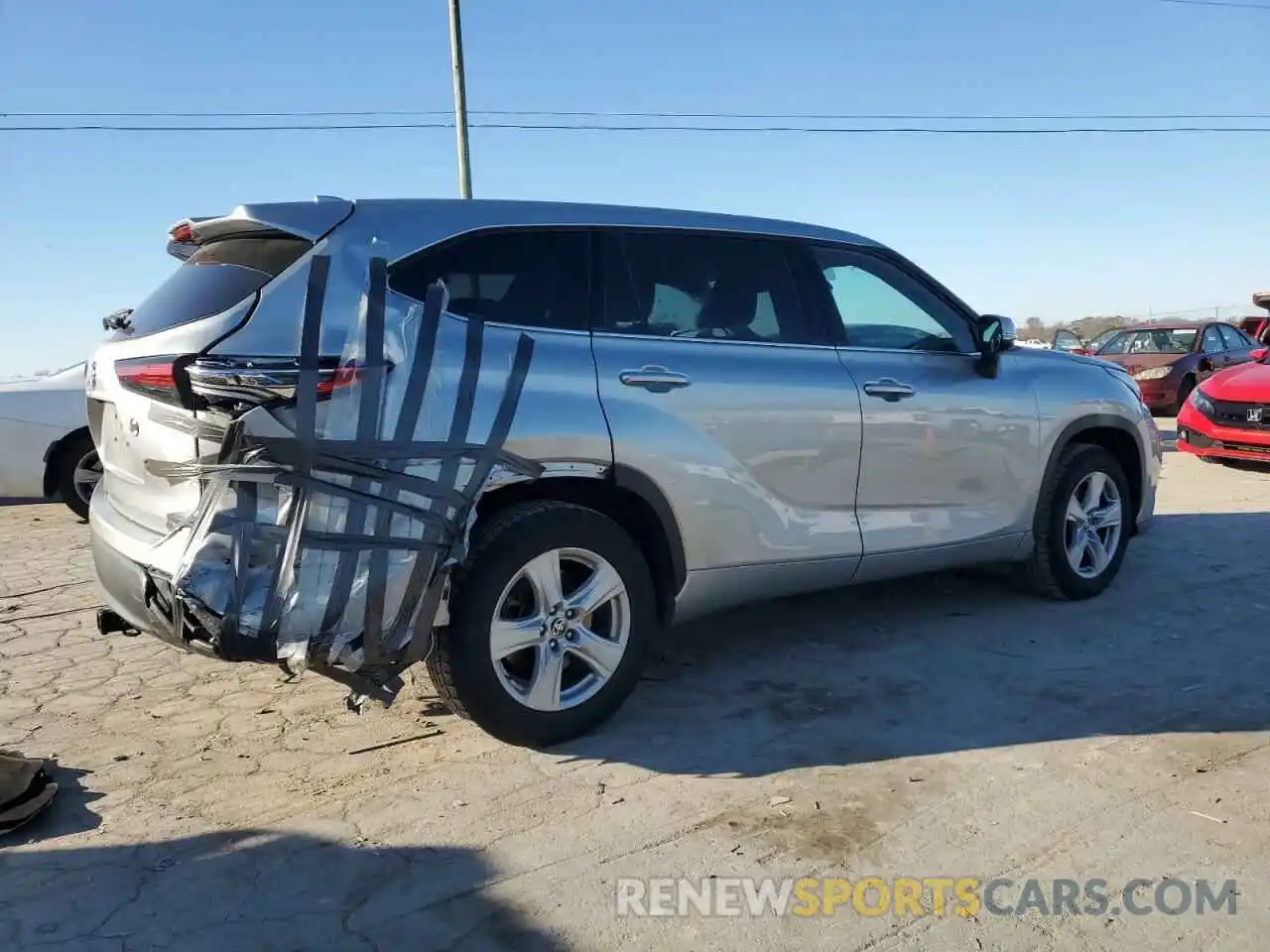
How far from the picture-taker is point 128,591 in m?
3.19

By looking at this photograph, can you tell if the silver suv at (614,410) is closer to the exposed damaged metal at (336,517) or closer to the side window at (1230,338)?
the exposed damaged metal at (336,517)

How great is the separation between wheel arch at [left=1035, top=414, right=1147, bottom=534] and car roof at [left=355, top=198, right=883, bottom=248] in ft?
4.57

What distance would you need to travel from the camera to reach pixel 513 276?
3533mm

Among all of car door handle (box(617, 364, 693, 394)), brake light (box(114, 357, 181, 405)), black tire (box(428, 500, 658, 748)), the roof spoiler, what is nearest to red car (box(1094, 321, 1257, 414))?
car door handle (box(617, 364, 693, 394))

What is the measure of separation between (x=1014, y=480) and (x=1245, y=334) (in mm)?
14334

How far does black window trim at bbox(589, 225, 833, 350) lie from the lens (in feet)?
12.1

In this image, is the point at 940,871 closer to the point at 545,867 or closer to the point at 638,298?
the point at 545,867

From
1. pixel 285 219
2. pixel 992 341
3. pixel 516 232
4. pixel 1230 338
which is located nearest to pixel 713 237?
pixel 516 232

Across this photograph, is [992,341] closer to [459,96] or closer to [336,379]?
[336,379]

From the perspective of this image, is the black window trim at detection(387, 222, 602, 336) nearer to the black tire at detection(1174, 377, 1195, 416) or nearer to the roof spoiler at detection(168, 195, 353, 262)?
the roof spoiler at detection(168, 195, 353, 262)

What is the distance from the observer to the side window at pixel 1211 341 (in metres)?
15.5

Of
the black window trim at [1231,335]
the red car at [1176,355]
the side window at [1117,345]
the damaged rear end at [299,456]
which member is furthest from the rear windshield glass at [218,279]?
the black window trim at [1231,335]

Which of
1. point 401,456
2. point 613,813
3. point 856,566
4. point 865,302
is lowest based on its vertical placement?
point 613,813

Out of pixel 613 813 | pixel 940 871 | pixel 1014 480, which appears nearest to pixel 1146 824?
pixel 940 871
